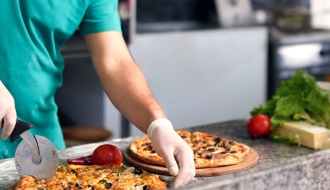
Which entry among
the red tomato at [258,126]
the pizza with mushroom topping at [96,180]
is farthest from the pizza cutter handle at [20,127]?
the red tomato at [258,126]

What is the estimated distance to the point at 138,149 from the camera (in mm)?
1787

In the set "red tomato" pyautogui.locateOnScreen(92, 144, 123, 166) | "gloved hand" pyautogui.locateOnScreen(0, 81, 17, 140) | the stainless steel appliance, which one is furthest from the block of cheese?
the stainless steel appliance

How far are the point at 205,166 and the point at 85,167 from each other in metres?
0.38

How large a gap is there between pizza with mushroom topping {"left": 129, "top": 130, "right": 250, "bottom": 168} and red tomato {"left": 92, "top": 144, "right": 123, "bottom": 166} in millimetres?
83

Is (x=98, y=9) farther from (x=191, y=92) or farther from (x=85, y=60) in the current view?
(x=191, y=92)

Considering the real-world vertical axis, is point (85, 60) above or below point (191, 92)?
above

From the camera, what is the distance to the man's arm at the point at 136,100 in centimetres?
142

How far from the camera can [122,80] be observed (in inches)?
70.4

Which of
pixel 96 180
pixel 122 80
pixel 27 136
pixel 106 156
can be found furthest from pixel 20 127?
pixel 122 80

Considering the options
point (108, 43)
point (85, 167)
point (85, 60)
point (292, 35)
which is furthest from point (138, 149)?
point (292, 35)

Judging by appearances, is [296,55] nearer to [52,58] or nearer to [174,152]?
[52,58]

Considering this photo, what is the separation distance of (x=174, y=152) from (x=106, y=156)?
30cm

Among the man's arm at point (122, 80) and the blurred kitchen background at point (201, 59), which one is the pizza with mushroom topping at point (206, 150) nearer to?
the man's arm at point (122, 80)

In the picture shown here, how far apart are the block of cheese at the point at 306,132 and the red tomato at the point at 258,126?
5 cm
